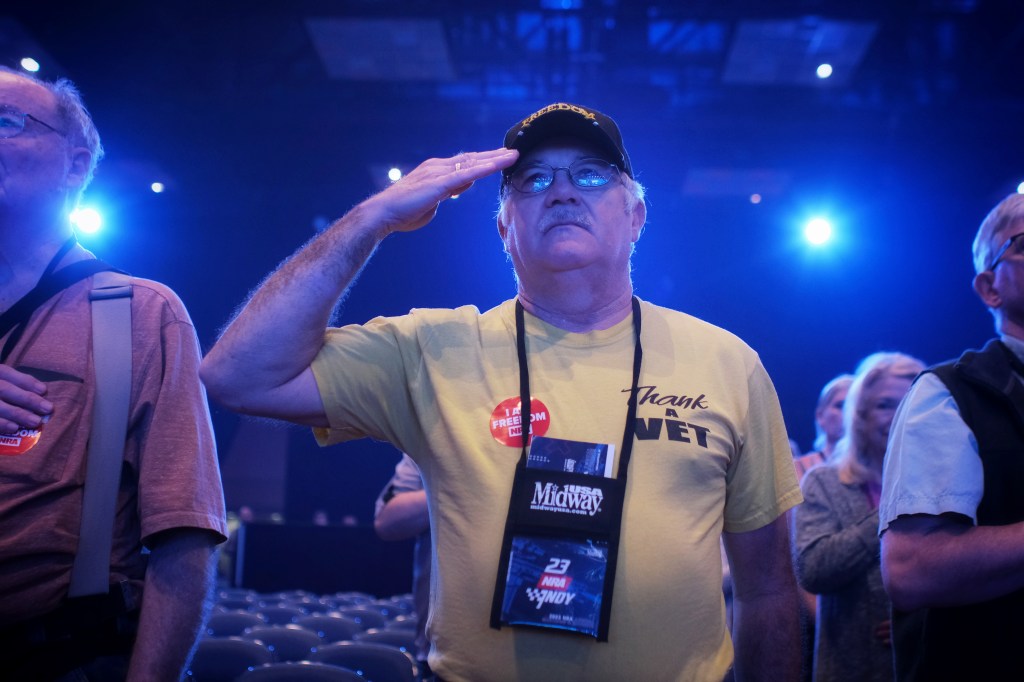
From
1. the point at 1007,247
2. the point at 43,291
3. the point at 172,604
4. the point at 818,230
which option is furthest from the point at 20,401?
the point at 818,230

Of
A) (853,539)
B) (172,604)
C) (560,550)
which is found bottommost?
(172,604)

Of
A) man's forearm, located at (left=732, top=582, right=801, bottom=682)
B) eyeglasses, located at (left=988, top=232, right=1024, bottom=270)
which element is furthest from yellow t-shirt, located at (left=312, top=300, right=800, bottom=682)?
eyeglasses, located at (left=988, top=232, right=1024, bottom=270)

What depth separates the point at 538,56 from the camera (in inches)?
279

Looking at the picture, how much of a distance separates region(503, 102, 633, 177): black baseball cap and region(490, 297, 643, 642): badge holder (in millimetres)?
723

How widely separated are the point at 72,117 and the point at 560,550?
4.82 feet

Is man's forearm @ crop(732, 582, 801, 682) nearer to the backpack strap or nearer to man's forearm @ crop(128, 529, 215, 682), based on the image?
man's forearm @ crop(128, 529, 215, 682)

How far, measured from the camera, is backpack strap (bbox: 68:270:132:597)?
1.40 metres

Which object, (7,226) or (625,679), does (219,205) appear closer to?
(7,226)

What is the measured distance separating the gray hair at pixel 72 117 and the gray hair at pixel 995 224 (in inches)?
86.8

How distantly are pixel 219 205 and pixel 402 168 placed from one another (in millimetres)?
3119

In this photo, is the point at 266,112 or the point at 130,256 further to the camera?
the point at 130,256

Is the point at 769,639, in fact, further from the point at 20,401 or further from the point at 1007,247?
the point at 20,401

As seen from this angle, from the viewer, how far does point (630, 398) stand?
1.57 metres

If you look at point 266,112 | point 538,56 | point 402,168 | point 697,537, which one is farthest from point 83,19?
point 697,537
